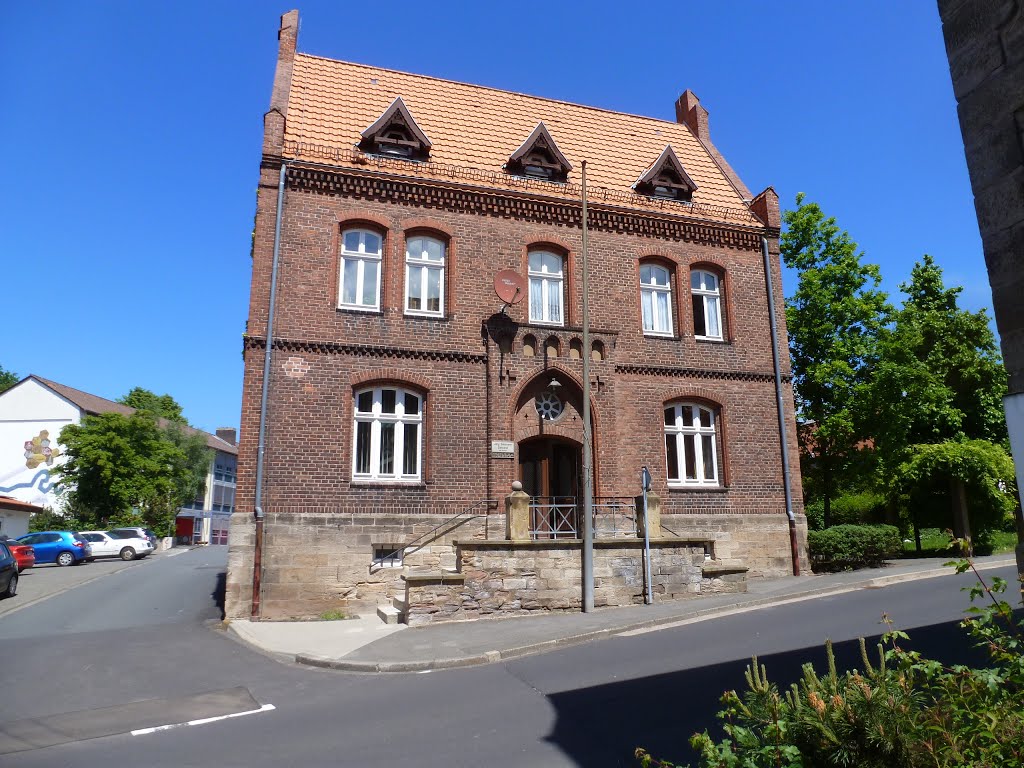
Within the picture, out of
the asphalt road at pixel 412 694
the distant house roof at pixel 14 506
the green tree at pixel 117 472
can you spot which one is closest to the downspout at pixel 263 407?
the asphalt road at pixel 412 694

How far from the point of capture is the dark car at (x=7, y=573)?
17.5 meters

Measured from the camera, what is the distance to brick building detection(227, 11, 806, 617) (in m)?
14.3

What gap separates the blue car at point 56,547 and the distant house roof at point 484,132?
2356 centimetres

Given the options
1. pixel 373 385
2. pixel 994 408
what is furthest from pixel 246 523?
pixel 994 408

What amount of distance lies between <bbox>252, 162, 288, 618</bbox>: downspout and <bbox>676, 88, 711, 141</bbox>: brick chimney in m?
13.5

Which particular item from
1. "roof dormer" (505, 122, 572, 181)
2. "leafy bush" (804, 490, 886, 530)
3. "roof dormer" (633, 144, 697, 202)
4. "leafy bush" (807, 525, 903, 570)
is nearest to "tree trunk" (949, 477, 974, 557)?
"leafy bush" (804, 490, 886, 530)

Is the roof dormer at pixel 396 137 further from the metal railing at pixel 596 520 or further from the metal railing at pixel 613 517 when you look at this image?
the metal railing at pixel 613 517

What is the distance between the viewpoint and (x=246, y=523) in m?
13.6

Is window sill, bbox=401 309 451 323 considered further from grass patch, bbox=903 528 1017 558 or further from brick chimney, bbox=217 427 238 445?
brick chimney, bbox=217 427 238 445

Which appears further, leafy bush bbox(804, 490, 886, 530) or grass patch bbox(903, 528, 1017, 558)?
leafy bush bbox(804, 490, 886, 530)

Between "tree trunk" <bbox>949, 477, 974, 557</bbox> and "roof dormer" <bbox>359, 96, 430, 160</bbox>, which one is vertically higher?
"roof dormer" <bbox>359, 96, 430, 160</bbox>

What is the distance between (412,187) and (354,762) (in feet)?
42.1

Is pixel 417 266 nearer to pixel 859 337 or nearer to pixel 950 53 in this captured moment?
pixel 950 53

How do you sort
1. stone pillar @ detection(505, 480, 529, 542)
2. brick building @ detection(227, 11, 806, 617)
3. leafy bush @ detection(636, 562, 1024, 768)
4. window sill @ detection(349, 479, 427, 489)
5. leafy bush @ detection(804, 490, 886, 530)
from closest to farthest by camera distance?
1. leafy bush @ detection(636, 562, 1024, 768)
2. stone pillar @ detection(505, 480, 529, 542)
3. brick building @ detection(227, 11, 806, 617)
4. window sill @ detection(349, 479, 427, 489)
5. leafy bush @ detection(804, 490, 886, 530)
